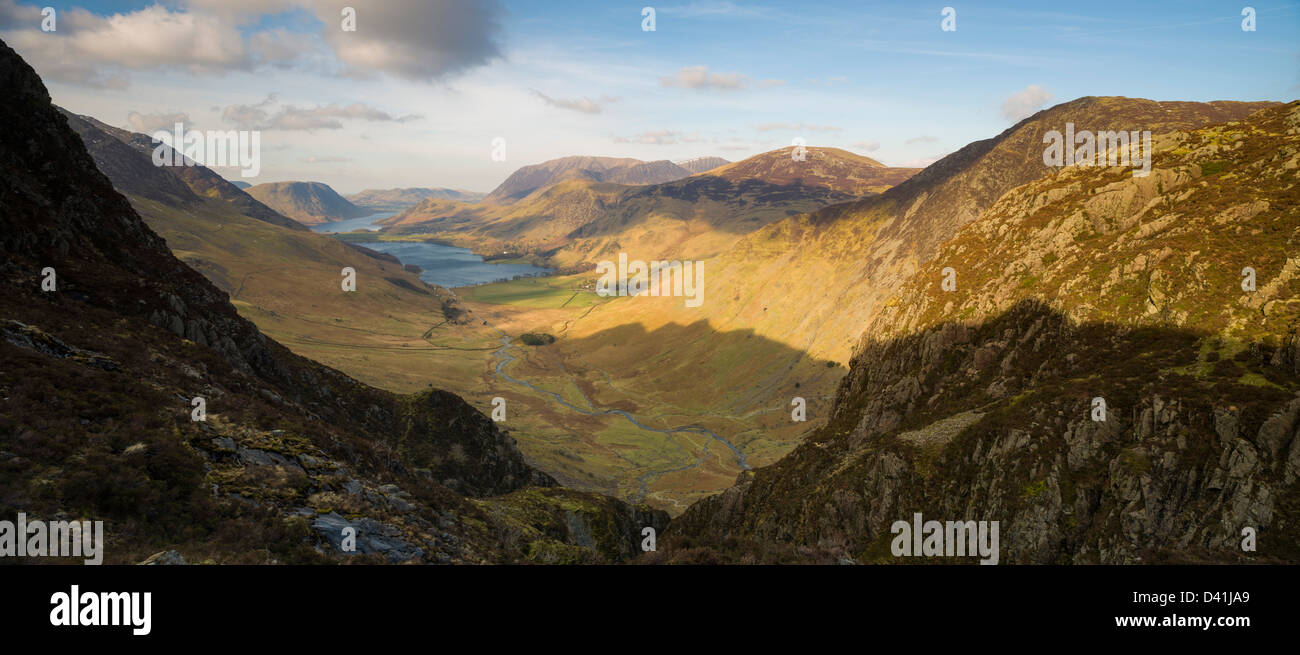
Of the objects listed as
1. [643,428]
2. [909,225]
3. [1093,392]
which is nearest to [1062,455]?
[1093,392]

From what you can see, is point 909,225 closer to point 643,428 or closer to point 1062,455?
point 643,428

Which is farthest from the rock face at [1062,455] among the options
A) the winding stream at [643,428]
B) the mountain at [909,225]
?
the mountain at [909,225]

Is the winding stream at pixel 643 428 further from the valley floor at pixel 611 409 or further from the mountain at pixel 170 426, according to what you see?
the mountain at pixel 170 426

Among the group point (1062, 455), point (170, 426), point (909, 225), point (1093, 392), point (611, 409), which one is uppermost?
point (909, 225)

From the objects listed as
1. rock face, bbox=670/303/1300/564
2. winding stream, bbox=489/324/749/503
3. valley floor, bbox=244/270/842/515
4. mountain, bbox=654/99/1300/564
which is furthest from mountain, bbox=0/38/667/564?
valley floor, bbox=244/270/842/515

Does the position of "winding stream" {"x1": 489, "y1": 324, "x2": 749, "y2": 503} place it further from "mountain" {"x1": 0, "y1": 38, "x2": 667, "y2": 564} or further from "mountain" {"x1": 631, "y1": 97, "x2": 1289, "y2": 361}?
"mountain" {"x1": 0, "y1": 38, "x2": 667, "y2": 564}

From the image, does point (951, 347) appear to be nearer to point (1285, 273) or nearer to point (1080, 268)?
point (1080, 268)
